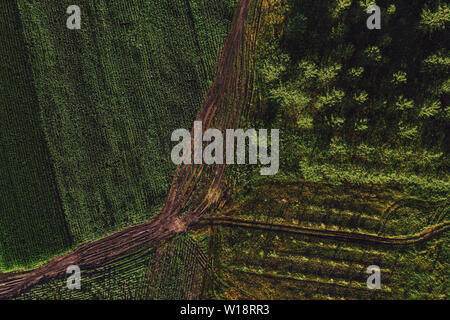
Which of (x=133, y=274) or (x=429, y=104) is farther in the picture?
(x=133, y=274)

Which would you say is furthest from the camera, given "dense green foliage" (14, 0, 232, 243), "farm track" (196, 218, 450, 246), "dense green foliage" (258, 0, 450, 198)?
"dense green foliage" (14, 0, 232, 243)

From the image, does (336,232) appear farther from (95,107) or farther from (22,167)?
(22,167)

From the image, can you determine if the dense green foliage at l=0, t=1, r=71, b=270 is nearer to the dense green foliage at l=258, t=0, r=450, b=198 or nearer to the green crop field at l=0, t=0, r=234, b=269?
the green crop field at l=0, t=0, r=234, b=269

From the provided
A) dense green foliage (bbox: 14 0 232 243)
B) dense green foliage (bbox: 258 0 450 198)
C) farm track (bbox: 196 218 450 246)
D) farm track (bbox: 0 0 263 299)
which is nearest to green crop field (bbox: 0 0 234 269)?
dense green foliage (bbox: 14 0 232 243)

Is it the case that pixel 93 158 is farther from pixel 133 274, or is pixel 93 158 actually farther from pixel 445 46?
pixel 445 46

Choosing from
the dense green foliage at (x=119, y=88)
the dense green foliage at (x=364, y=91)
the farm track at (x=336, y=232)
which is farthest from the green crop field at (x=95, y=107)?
the dense green foliage at (x=364, y=91)

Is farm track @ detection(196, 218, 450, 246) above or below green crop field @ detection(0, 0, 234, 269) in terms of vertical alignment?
below
